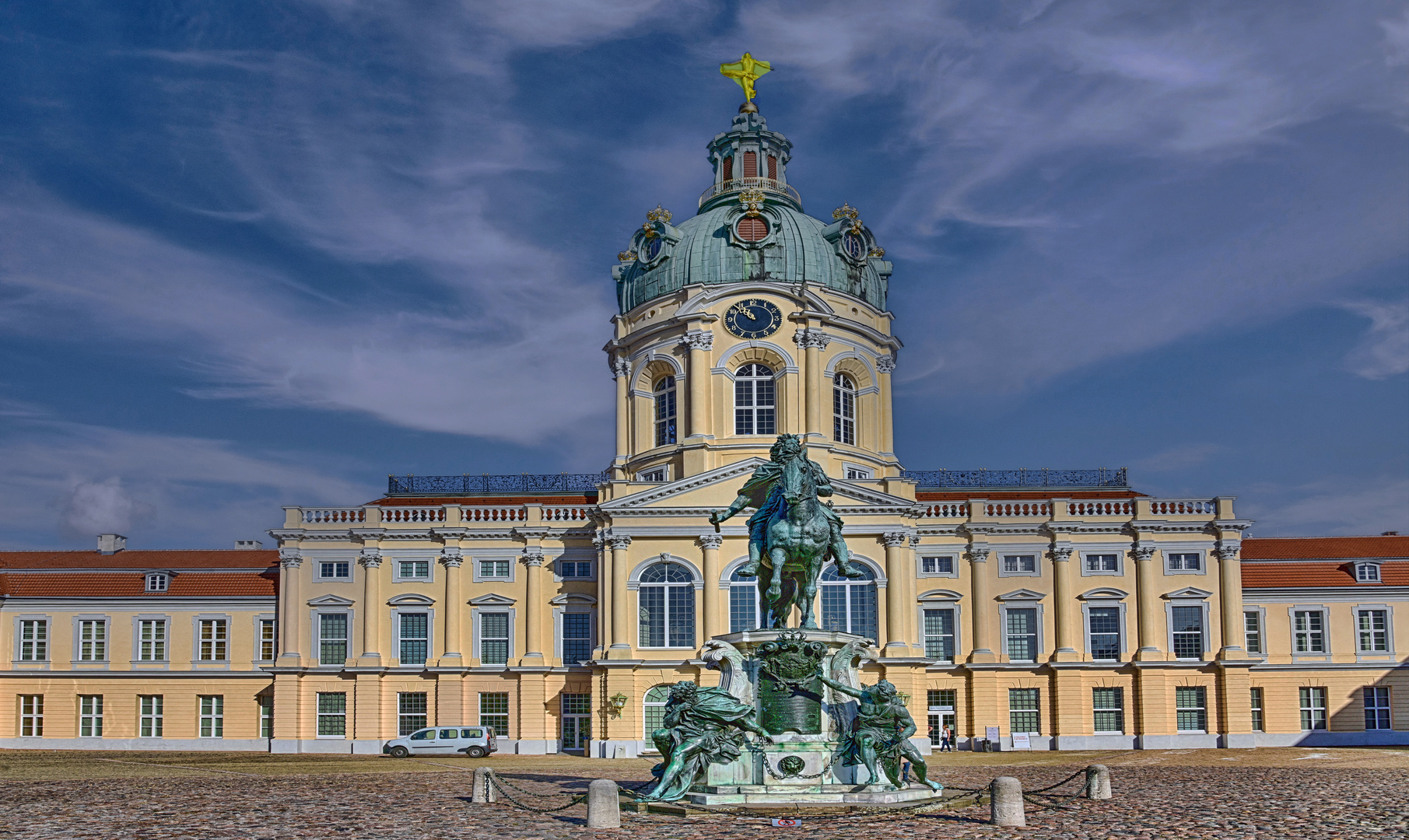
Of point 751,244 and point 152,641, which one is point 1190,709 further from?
point 152,641

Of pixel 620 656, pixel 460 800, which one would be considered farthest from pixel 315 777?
pixel 620 656

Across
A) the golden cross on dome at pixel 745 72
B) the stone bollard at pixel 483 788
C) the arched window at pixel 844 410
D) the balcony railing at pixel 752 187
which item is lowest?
the stone bollard at pixel 483 788

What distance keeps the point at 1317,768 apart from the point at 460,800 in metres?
25.3

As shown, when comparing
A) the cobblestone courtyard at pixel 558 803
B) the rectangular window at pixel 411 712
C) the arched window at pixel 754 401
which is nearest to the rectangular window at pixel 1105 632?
the cobblestone courtyard at pixel 558 803

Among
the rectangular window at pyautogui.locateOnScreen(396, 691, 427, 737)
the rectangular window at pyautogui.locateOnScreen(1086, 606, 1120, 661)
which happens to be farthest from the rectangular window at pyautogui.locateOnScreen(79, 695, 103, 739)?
the rectangular window at pyautogui.locateOnScreen(1086, 606, 1120, 661)

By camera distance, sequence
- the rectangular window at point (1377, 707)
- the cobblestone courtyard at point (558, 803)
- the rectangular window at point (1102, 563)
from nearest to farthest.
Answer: the cobblestone courtyard at point (558, 803) < the rectangular window at point (1102, 563) < the rectangular window at point (1377, 707)

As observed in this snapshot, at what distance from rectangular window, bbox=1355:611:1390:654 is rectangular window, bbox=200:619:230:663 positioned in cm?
5036

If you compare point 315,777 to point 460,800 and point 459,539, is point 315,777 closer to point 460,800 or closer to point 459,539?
point 460,800

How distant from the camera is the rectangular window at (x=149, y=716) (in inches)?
2398

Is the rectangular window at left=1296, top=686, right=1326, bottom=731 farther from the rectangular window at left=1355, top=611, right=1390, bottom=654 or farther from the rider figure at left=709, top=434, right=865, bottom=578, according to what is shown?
the rider figure at left=709, top=434, right=865, bottom=578

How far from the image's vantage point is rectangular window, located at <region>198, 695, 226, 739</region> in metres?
61.0

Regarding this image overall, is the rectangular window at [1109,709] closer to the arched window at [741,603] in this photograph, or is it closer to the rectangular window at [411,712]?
the arched window at [741,603]

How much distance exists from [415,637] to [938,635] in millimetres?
22804

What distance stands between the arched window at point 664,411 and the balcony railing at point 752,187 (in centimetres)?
1011
